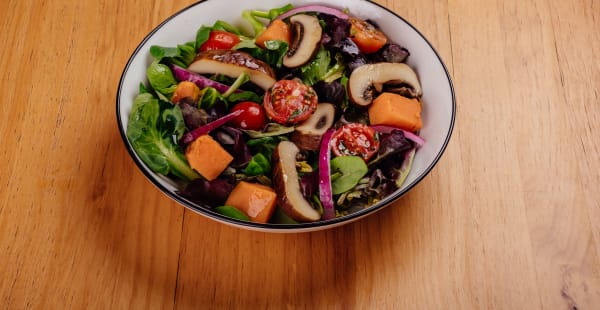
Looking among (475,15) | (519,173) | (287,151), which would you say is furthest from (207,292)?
(475,15)

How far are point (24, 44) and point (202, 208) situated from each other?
921 millimetres

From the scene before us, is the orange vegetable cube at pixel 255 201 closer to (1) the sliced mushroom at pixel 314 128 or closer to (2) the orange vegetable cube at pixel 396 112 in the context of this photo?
(1) the sliced mushroom at pixel 314 128

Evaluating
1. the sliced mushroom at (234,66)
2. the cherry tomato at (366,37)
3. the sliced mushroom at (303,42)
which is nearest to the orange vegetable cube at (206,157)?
the sliced mushroom at (234,66)

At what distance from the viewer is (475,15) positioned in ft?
6.09

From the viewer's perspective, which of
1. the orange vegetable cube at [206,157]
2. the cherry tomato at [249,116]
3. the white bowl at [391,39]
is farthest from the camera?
the cherry tomato at [249,116]

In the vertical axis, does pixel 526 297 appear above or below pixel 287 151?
below

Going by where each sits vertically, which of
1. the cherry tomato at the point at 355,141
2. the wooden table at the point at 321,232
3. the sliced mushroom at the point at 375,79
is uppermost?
the sliced mushroom at the point at 375,79

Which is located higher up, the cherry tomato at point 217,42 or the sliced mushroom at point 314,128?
the cherry tomato at point 217,42

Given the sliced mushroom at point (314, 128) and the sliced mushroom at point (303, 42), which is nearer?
the sliced mushroom at point (314, 128)

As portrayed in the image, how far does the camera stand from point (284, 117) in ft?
4.55

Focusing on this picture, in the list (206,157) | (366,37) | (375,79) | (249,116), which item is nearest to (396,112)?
(375,79)

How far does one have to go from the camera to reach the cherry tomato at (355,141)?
1.35 m

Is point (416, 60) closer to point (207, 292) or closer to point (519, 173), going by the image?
point (519, 173)

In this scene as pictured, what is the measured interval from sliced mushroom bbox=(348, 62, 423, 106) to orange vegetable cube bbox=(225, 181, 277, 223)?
0.35 m
